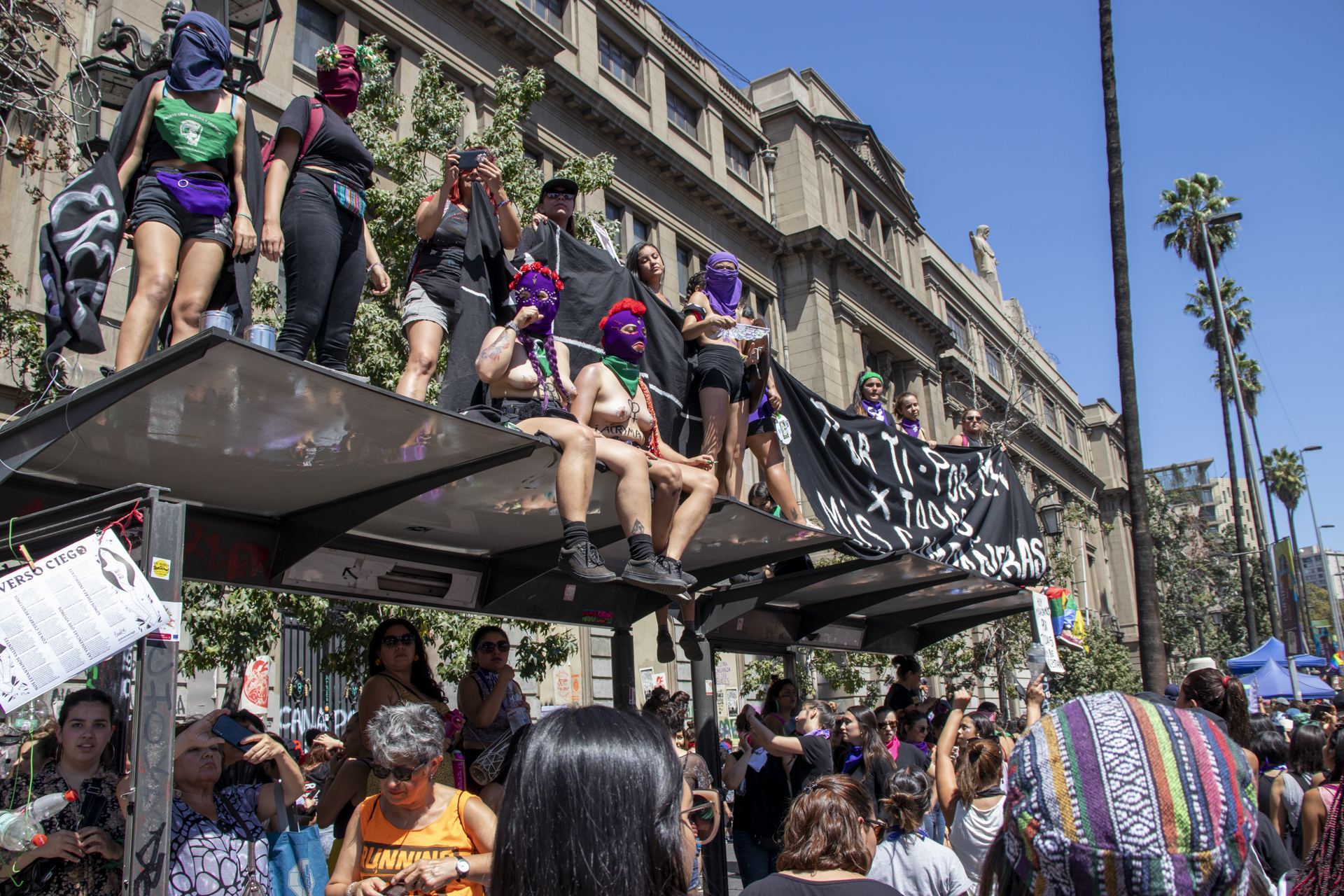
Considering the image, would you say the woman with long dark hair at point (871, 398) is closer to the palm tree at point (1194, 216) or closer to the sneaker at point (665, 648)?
the sneaker at point (665, 648)

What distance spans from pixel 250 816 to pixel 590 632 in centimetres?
1572

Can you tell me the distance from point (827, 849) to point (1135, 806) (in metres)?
1.93

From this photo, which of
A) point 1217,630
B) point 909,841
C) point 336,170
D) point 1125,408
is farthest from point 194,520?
point 1217,630

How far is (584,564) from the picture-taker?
177 inches

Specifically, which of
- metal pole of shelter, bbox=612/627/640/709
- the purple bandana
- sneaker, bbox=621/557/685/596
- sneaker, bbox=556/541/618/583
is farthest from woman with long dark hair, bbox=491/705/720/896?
the purple bandana

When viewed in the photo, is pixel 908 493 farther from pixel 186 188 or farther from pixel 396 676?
pixel 186 188

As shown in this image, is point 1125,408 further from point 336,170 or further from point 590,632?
point 590,632

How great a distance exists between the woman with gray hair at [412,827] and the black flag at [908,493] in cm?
371

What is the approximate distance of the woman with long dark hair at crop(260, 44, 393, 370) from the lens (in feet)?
15.3

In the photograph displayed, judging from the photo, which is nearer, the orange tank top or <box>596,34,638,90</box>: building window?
the orange tank top

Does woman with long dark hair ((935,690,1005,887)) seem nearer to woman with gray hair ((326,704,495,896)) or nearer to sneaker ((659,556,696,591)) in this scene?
sneaker ((659,556,696,591))

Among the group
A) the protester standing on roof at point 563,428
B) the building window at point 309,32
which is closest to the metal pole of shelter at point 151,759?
the protester standing on roof at point 563,428

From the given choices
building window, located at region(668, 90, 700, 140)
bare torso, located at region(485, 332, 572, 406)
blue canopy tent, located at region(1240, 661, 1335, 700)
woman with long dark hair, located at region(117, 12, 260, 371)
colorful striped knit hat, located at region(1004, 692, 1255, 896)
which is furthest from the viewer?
building window, located at region(668, 90, 700, 140)

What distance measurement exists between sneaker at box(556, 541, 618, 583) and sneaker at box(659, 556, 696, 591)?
393 millimetres
